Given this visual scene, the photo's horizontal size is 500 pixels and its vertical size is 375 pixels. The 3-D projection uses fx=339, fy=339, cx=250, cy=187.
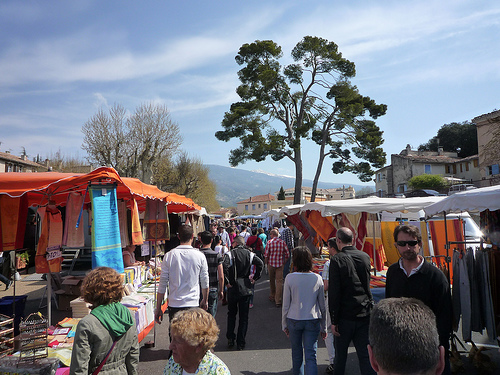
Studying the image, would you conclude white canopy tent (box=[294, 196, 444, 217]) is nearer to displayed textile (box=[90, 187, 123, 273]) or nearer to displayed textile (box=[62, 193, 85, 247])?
displayed textile (box=[90, 187, 123, 273])

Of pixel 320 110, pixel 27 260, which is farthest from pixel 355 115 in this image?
pixel 27 260

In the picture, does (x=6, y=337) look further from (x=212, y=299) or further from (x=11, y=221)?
(x=212, y=299)

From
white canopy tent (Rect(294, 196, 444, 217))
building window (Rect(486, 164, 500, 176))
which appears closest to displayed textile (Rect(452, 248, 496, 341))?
white canopy tent (Rect(294, 196, 444, 217))

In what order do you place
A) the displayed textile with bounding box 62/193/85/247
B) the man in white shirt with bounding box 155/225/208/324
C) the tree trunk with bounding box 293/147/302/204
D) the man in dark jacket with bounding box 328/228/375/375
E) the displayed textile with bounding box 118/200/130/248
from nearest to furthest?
1. the man in dark jacket with bounding box 328/228/375/375
2. the man in white shirt with bounding box 155/225/208/324
3. the displayed textile with bounding box 62/193/85/247
4. the displayed textile with bounding box 118/200/130/248
5. the tree trunk with bounding box 293/147/302/204

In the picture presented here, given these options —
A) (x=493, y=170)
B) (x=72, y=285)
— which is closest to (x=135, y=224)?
(x=72, y=285)

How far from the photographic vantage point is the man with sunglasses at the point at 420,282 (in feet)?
9.58

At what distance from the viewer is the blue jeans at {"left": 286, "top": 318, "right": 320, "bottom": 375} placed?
3.56 m

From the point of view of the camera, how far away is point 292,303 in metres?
3.66

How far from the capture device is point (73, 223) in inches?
199

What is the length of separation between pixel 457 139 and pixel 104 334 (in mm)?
56773

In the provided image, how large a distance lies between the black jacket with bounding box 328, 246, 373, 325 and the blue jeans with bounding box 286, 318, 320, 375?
32 cm

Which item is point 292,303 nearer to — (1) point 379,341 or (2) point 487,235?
(1) point 379,341

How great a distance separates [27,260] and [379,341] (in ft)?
33.5

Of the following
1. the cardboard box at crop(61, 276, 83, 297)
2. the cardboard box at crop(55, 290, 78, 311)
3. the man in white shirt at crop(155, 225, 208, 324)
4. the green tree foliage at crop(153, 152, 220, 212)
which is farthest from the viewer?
the green tree foliage at crop(153, 152, 220, 212)
